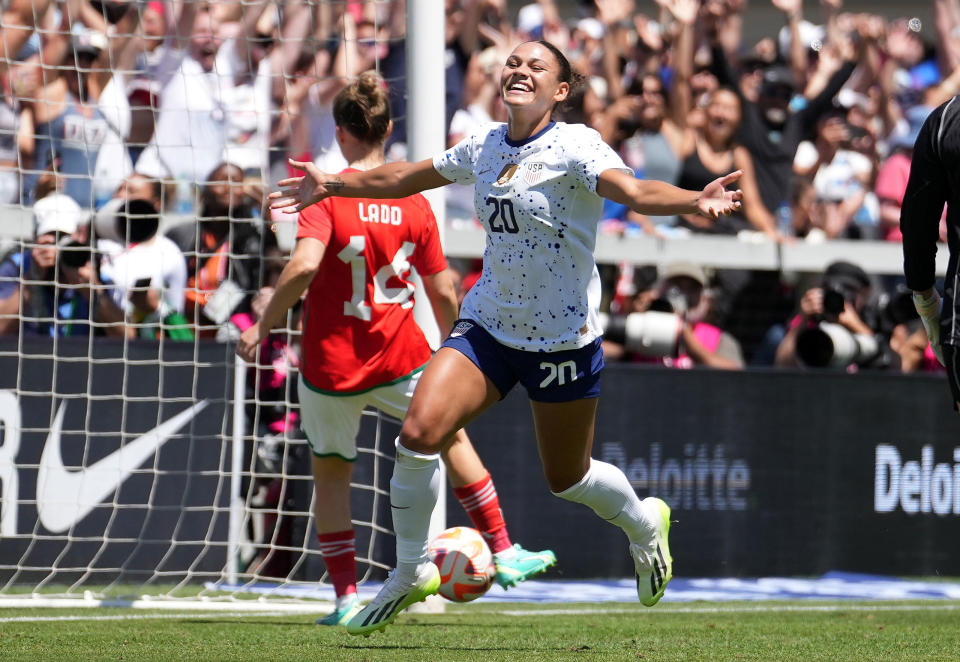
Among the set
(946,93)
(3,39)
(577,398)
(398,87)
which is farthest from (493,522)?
(946,93)

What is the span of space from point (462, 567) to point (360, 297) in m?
1.39

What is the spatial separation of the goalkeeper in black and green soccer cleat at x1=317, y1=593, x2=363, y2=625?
3121mm

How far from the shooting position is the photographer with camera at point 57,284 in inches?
342

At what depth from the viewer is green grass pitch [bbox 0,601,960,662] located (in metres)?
5.77

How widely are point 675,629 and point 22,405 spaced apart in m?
4.14

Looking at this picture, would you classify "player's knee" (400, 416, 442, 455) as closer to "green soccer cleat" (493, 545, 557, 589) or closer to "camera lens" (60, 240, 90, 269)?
"green soccer cleat" (493, 545, 557, 589)

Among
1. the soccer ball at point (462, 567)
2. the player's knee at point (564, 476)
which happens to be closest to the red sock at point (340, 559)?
the soccer ball at point (462, 567)

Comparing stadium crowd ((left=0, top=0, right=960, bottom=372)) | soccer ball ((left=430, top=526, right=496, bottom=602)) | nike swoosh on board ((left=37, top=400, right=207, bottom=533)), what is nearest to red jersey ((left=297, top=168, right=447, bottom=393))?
soccer ball ((left=430, top=526, right=496, bottom=602))

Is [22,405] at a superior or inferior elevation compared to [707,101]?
inferior

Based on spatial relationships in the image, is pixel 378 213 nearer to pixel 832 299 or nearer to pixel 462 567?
pixel 462 567

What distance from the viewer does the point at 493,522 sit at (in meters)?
7.09

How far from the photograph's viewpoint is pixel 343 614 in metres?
7.00

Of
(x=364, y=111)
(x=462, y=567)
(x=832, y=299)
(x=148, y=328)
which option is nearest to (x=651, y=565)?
(x=462, y=567)

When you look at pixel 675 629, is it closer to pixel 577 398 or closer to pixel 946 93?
pixel 577 398
